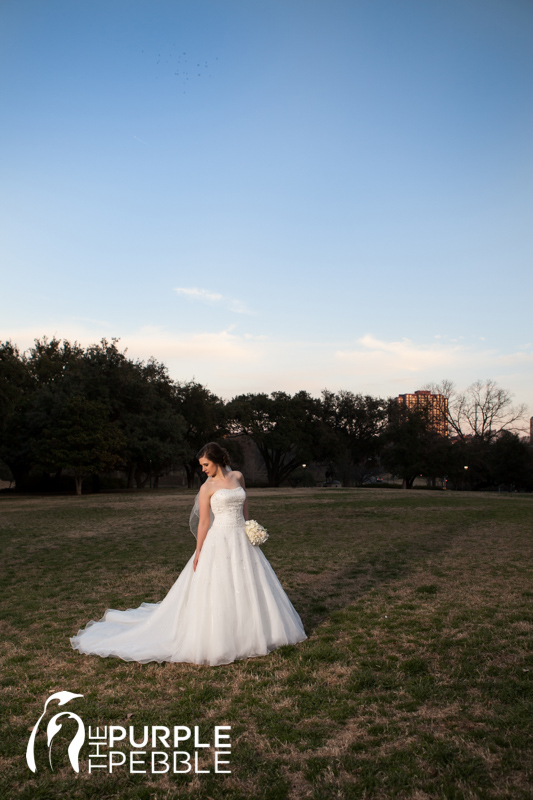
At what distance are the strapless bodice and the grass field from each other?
1.37m

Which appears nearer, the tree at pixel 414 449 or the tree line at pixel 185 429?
the tree line at pixel 185 429

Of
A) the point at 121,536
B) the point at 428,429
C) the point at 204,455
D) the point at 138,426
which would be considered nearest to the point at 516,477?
the point at 428,429

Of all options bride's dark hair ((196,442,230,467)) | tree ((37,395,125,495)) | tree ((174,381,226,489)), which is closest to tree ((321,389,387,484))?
tree ((174,381,226,489))

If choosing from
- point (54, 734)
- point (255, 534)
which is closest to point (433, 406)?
point (255, 534)

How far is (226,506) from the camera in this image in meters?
5.86

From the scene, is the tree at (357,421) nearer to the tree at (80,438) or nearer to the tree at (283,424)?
the tree at (283,424)

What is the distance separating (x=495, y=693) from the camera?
4.48 m

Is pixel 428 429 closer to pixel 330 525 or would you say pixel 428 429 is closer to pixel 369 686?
pixel 330 525

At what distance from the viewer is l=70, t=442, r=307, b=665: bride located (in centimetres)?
537

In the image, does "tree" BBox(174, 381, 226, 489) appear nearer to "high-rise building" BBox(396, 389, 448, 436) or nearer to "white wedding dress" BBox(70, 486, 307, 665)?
"high-rise building" BBox(396, 389, 448, 436)

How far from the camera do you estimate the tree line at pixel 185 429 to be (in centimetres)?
3647

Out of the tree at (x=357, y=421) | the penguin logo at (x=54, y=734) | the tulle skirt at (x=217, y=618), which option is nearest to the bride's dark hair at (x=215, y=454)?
the tulle skirt at (x=217, y=618)

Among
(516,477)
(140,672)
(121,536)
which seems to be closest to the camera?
(140,672)

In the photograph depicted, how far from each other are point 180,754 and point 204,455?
114 inches
